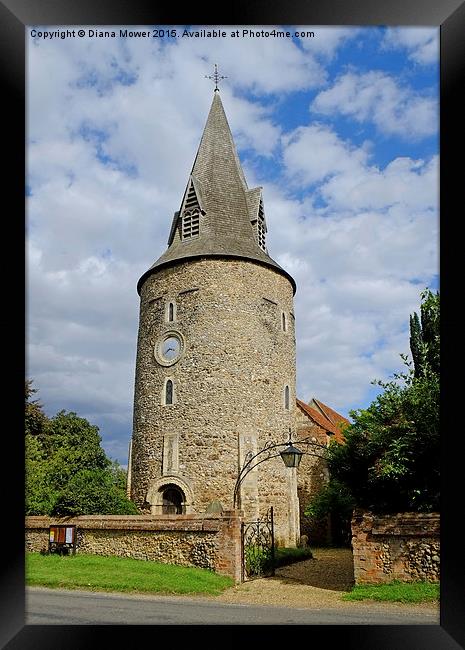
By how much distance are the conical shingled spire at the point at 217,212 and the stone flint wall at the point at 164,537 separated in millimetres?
9721

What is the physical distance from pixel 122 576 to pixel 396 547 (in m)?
5.78

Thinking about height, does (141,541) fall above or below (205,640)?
below

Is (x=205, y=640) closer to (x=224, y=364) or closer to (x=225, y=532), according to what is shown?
(x=225, y=532)

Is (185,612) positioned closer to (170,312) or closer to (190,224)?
(170,312)

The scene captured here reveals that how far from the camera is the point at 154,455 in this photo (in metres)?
20.3

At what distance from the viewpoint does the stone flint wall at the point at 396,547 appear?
10992 mm

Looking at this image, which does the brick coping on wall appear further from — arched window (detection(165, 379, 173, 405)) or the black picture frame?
the black picture frame

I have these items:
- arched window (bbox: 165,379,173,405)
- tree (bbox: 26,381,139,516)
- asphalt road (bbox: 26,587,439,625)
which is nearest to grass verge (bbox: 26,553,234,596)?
asphalt road (bbox: 26,587,439,625)

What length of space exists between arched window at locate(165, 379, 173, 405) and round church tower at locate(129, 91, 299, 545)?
0.04 metres

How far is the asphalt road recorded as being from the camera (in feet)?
28.5
